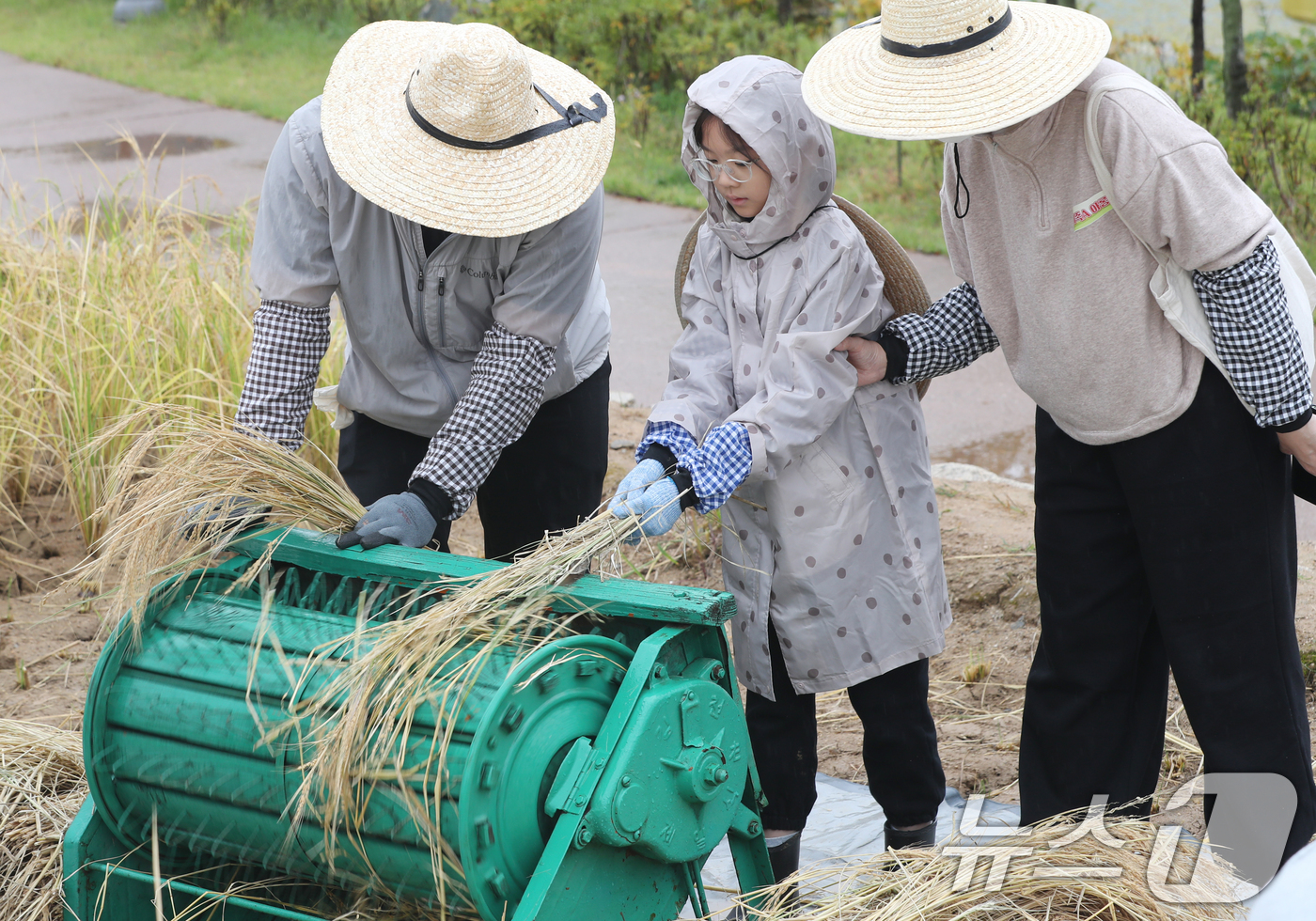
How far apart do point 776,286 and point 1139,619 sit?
33.8 inches

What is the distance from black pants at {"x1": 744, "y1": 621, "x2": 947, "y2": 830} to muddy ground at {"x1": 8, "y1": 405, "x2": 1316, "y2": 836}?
1.74 feet

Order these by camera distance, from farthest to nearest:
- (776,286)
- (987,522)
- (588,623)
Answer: (987,522), (776,286), (588,623)

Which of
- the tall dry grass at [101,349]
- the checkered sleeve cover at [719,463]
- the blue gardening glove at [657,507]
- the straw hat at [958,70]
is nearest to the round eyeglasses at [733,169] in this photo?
the straw hat at [958,70]

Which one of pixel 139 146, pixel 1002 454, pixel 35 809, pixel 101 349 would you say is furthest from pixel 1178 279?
pixel 139 146

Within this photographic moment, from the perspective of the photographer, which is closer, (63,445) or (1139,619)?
(1139,619)

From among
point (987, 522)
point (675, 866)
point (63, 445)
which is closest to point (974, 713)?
point (987, 522)

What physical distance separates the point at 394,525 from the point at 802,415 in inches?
27.7

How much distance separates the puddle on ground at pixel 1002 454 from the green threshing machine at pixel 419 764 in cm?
279

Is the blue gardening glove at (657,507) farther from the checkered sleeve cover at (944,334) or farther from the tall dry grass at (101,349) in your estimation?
the tall dry grass at (101,349)

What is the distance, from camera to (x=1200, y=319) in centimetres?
188

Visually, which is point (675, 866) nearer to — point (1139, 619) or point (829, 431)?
point (829, 431)

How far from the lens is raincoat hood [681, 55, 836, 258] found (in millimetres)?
2049

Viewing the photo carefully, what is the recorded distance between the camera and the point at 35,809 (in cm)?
257

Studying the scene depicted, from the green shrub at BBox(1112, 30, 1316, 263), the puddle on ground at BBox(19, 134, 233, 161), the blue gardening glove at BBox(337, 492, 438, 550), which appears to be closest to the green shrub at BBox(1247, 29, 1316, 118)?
the green shrub at BBox(1112, 30, 1316, 263)
